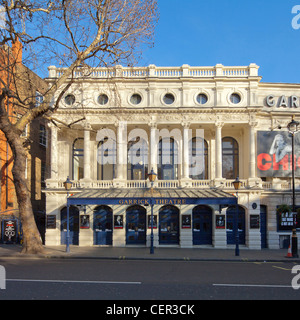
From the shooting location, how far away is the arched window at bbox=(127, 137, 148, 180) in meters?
28.1


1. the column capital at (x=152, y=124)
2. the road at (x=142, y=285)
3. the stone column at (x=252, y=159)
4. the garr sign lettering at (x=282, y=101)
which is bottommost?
the road at (x=142, y=285)

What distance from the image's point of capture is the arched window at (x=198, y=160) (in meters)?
28.1

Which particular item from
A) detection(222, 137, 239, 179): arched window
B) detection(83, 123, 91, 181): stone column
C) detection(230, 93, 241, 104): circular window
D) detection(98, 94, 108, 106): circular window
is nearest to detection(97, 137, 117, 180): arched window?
detection(83, 123, 91, 181): stone column

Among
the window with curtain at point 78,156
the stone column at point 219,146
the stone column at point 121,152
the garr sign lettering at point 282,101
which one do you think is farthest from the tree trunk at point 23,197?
the garr sign lettering at point 282,101

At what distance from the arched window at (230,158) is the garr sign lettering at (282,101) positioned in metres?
4.55

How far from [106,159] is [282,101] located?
16293 millimetres

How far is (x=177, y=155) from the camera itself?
28.1 meters

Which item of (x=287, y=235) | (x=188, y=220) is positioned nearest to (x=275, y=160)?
(x=287, y=235)

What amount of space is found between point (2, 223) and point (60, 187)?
5.29 meters

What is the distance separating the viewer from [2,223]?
24.9 meters

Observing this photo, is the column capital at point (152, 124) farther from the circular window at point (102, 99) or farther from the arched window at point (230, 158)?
the arched window at point (230, 158)

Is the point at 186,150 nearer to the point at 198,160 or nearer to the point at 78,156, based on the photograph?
the point at 198,160

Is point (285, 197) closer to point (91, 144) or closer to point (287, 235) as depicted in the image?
point (287, 235)
